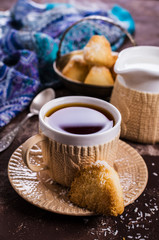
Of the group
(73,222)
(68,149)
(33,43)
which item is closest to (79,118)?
(68,149)

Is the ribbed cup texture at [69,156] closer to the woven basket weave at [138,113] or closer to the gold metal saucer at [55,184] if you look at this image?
the gold metal saucer at [55,184]

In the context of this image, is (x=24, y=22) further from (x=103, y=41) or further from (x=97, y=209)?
(x=97, y=209)

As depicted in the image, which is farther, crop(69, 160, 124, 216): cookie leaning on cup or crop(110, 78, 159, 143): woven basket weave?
crop(110, 78, 159, 143): woven basket weave

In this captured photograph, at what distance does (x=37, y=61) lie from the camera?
3.41ft

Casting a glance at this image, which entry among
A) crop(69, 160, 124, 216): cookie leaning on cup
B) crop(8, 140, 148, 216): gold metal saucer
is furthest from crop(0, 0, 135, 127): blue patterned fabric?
crop(69, 160, 124, 216): cookie leaning on cup

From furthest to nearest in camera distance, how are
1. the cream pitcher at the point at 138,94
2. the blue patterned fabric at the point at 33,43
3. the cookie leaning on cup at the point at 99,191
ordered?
the blue patterned fabric at the point at 33,43
the cream pitcher at the point at 138,94
the cookie leaning on cup at the point at 99,191

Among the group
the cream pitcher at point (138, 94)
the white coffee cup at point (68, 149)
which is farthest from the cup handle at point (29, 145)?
the cream pitcher at point (138, 94)

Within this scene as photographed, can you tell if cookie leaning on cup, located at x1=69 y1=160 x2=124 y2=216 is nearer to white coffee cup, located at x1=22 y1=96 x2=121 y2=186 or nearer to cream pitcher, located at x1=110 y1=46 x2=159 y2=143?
white coffee cup, located at x1=22 y1=96 x2=121 y2=186

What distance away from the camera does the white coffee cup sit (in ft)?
1.72

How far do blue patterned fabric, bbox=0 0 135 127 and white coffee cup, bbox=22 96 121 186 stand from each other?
0.30m

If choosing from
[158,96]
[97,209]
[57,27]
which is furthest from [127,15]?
[97,209]

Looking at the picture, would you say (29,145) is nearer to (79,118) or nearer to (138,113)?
(79,118)

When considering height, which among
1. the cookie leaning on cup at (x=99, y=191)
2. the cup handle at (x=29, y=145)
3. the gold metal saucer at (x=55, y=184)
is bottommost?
the gold metal saucer at (x=55, y=184)

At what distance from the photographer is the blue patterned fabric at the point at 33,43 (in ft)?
3.12
